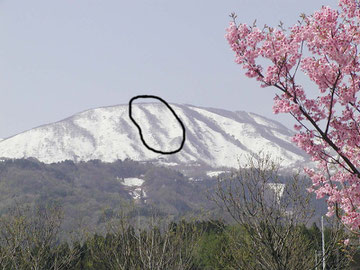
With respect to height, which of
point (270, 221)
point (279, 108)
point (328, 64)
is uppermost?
point (328, 64)

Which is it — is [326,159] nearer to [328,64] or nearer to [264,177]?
[328,64]

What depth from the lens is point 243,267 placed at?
2697 cm

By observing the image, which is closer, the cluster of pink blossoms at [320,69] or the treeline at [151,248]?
the cluster of pink blossoms at [320,69]

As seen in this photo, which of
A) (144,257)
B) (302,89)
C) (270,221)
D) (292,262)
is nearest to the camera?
(302,89)

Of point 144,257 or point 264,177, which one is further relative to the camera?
point 144,257

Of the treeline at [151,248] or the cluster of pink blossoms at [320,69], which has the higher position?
the cluster of pink blossoms at [320,69]

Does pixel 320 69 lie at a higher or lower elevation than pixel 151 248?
higher

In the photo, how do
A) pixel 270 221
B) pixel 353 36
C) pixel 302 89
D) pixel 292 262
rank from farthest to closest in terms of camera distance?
1. pixel 292 262
2. pixel 270 221
3. pixel 302 89
4. pixel 353 36

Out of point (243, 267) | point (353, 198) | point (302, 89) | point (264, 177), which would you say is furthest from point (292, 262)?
Result: point (302, 89)

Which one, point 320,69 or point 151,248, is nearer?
point 320,69

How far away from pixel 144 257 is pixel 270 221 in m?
9.65

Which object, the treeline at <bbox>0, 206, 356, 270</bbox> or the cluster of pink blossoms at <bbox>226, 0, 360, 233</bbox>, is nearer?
the cluster of pink blossoms at <bbox>226, 0, 360, 233</bbox>

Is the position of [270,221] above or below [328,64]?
below

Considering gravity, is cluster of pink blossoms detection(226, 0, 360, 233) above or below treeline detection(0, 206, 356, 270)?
above
